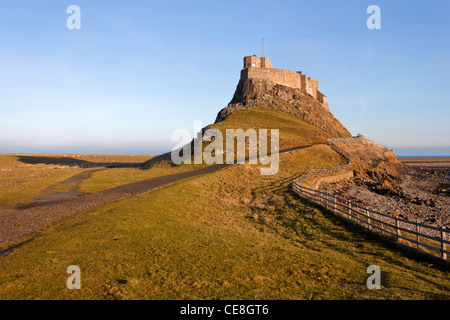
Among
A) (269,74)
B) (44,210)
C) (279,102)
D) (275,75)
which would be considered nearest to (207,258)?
(44,210)

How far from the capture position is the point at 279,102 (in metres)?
112

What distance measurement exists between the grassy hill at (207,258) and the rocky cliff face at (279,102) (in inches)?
3273

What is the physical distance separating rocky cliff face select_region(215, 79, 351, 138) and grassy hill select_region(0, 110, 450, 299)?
83130 mm

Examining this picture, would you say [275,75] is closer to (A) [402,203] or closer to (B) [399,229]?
(A) [402,203]

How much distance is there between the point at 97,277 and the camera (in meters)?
11.7

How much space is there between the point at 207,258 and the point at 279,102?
102844 millimetres

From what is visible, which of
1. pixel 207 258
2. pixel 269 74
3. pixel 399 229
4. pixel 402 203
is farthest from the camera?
pixel 269 74

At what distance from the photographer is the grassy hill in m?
10.9

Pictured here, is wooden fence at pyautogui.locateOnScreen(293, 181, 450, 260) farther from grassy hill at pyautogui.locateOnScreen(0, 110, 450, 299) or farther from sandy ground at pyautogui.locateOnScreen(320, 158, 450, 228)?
sandy ground at pyautogui.locateOnScreen(320, 158, 450, 228)

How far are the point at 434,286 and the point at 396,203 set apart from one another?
102 feet

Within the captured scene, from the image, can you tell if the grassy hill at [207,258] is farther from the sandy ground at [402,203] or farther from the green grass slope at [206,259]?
the sandy ground at [402,203]

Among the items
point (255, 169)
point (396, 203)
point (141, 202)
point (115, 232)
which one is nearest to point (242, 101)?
point (255, 169)

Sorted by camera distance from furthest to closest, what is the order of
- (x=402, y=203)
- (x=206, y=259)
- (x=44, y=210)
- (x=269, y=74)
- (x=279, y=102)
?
1. (x=269, y=74)
2. (x=279, y=102)
3. (x=402, y=203)
4. (x=44, y=210)
5. (x=206, y=259)
